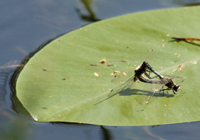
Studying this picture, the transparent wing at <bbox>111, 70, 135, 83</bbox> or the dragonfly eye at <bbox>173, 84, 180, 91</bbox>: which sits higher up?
the transparent wing at <bbox>111, 70, 135, 83</bbox>

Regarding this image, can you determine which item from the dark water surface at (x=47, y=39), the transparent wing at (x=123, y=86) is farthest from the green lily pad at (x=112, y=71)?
the dark water surface at (x=47, y=39)

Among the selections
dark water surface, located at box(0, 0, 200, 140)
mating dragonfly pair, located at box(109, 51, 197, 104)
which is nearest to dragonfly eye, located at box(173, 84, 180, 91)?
mating dragonfly pair, located at box(109, 51, 197, 104)

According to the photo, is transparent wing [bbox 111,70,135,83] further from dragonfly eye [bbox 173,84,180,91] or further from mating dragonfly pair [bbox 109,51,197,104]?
dragonfly eye [bbox 173,84,180,91]

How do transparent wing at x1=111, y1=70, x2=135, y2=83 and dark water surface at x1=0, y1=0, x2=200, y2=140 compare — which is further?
transparent wing at x1=111, y1=70, x2=135, y2=83

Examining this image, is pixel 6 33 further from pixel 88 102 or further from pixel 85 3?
pixel 88 102

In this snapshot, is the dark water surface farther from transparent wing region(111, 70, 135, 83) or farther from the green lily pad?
transparent wing region(111, 70, 135, 83)

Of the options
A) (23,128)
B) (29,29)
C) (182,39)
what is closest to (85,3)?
(29,29)
